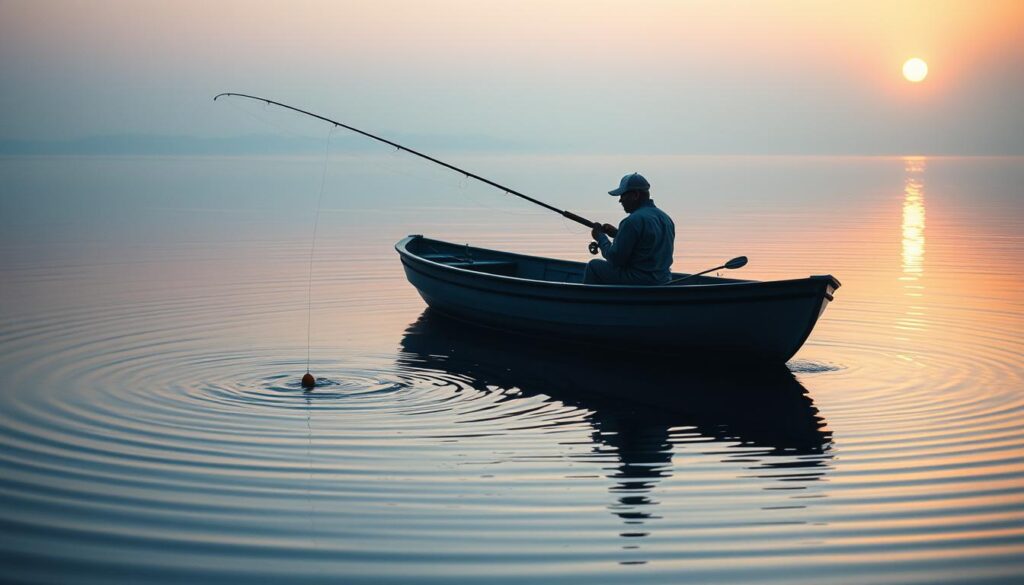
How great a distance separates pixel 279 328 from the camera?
1427cm

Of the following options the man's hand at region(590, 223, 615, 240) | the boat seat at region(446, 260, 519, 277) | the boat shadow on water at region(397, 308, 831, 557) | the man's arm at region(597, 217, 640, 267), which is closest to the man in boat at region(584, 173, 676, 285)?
the man's arm at region(597, 217, 640, 267)

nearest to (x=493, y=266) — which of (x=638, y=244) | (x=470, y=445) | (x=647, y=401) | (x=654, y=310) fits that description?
(x=638, y=244)

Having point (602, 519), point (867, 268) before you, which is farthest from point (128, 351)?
point (867, 268)

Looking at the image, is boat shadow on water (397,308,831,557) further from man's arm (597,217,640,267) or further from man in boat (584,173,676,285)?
man's arm (597,217,640,267)

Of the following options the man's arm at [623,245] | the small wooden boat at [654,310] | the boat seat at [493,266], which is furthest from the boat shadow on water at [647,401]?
the boat seat at [493,266]

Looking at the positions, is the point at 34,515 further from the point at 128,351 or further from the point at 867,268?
the point at 867,268

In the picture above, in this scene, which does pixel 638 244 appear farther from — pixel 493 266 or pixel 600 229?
pixel 493 266

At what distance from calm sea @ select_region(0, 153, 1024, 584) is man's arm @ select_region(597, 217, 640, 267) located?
1.16m

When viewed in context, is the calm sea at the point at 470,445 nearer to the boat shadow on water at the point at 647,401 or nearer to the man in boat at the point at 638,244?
the boat shadow on water at the point at 647,401

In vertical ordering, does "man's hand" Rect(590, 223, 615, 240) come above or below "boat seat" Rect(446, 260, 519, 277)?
above

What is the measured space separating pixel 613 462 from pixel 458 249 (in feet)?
32.8

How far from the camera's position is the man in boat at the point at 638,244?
496 inches

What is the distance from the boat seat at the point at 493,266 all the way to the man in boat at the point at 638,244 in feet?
12.0

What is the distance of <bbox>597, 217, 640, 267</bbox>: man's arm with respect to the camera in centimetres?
1256
